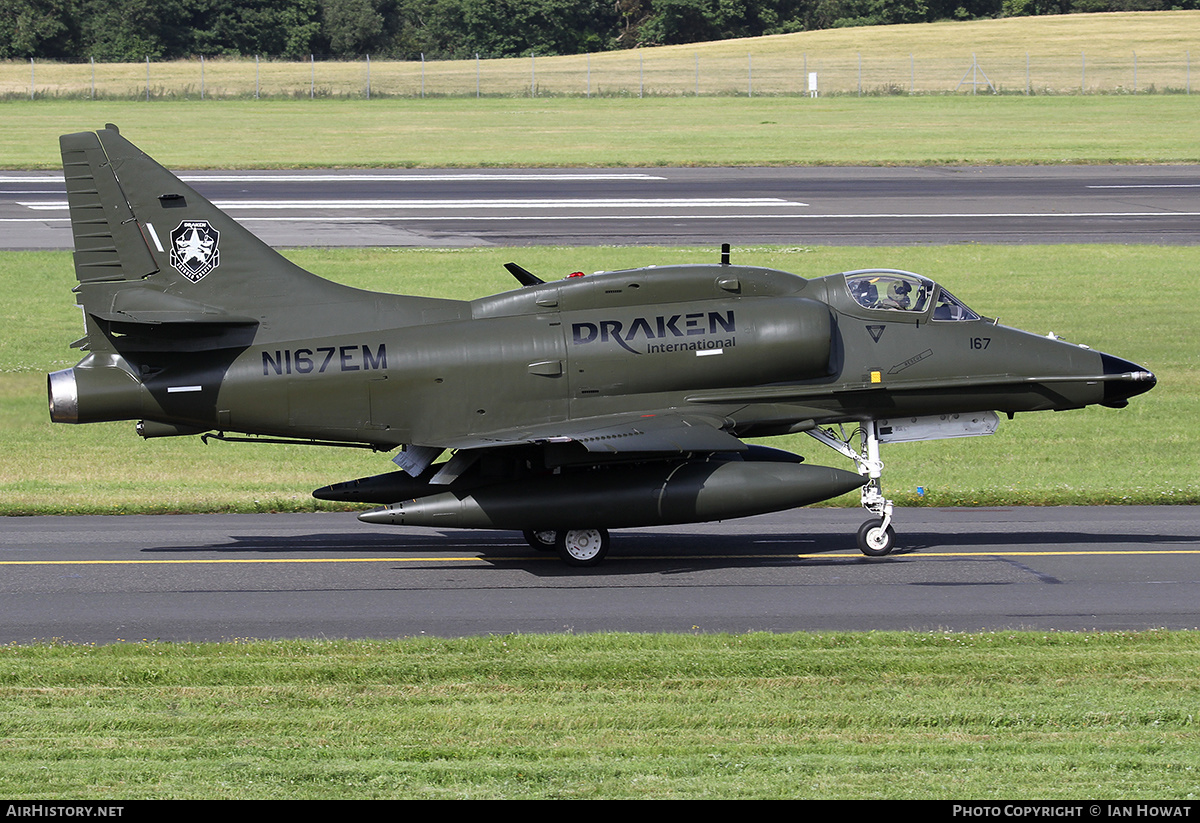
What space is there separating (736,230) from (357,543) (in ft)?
80.4

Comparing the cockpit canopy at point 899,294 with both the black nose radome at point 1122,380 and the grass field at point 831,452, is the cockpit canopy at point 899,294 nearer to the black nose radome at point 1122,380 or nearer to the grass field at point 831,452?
the black nose radome at point 1122,380

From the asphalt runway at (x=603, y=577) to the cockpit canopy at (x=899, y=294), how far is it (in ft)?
9.25

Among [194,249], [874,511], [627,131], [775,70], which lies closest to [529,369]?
[194,249]

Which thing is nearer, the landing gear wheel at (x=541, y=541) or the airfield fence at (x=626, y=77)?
the landing gear wheel at (x=541, y=541)

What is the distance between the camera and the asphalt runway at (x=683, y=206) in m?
37.8

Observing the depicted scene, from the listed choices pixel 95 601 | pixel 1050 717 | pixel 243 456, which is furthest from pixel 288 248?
pixel 1050 717

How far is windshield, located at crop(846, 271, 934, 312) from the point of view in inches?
601

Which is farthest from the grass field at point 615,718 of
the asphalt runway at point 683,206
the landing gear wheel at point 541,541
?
the asphalt runway at point 683,206

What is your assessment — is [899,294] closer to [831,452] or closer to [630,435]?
[630,435]

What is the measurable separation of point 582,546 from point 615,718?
542cm

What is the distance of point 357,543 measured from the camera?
16109 mm

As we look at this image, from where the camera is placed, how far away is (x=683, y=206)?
43188 mm

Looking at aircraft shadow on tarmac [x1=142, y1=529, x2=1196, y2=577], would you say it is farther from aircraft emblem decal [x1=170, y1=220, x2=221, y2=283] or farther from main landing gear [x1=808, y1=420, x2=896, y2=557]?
aircraft emblem decal [x1=170, y1=220, x2=221, y2=283]

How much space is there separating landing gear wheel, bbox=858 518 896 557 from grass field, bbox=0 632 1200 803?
10.4ft
